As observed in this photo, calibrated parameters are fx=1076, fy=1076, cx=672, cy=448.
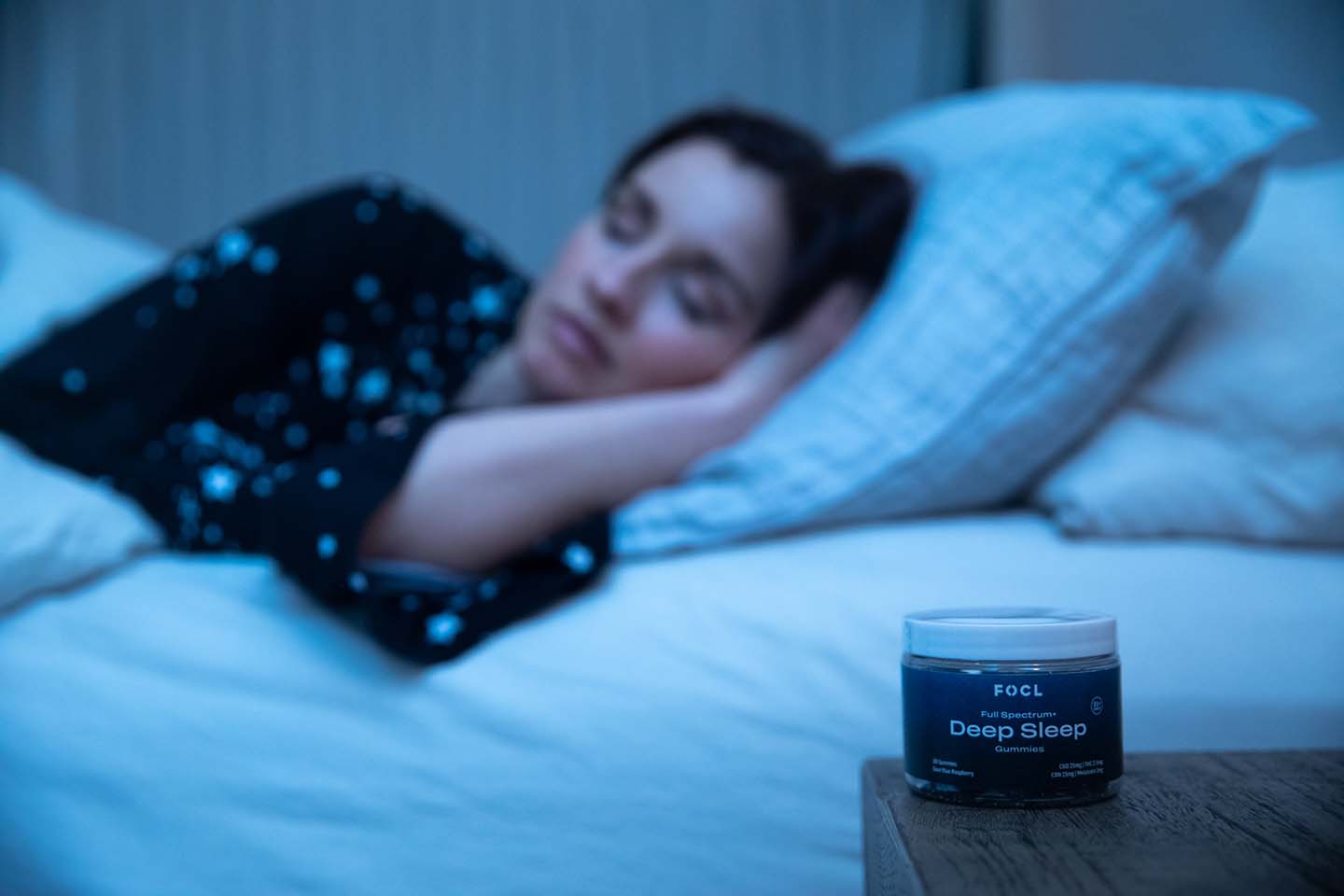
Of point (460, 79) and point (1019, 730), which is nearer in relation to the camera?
point (1019, 730)

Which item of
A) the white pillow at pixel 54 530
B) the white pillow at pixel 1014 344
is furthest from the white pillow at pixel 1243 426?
the white pillow at pixel 54 530

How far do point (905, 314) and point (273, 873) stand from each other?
61 cm

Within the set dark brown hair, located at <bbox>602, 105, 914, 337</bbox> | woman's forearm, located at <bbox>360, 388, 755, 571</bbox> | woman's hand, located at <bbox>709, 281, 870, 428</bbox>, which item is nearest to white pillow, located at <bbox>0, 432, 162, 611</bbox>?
woman's forearm, located at <bbox>360, 388, 755, 571</bbox>

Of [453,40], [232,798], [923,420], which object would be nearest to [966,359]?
[923,420]

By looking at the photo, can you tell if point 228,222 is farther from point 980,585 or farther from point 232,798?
point 980,585

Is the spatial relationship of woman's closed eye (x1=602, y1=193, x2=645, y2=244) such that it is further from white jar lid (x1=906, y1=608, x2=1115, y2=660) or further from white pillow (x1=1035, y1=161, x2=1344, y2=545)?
white jar lid (x1=906, y1=608, x2=1115, y2=660)

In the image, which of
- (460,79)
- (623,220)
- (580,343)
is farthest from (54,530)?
(460,79)

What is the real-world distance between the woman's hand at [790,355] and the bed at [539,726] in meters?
0.30

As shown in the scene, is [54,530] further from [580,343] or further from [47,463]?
[580,343]

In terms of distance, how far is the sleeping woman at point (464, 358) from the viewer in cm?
77

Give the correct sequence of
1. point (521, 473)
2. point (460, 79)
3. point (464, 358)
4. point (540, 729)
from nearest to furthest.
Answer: point (540, 729) < point (521, 473) < point (464, 358) < point (460, 79)

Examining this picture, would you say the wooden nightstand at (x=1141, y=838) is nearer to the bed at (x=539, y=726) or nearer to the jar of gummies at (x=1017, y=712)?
the jar of gummies at (x=1017, y=712)

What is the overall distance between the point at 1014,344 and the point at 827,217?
12.4 inches

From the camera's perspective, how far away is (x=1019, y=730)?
0.39 meters
